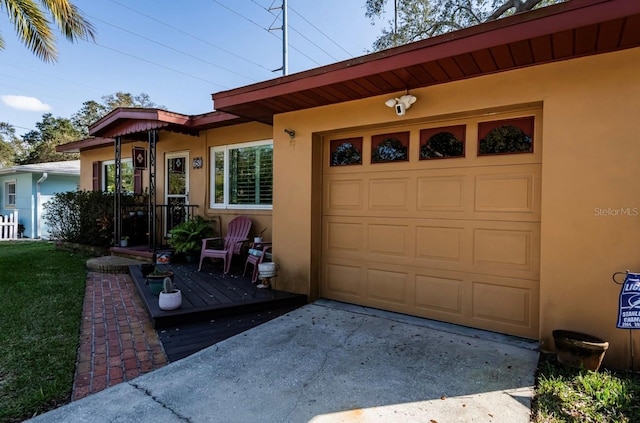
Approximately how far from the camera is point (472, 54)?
112 inches

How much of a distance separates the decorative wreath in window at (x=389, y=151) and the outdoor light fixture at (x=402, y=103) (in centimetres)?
44

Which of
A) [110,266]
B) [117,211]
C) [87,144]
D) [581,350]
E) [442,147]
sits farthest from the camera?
[87,144]

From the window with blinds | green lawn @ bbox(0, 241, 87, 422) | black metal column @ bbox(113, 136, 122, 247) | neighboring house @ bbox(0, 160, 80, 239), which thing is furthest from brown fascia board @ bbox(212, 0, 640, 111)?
the window with blinds

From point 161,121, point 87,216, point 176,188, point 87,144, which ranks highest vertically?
point 87,144

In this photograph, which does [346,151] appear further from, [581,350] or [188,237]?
[188,237]

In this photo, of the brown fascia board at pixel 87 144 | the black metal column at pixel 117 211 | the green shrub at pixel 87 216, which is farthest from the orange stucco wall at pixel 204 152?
the green shrub at pixel 87 216

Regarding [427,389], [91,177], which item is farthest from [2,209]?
[427,389]

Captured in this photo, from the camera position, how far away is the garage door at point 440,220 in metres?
3.28

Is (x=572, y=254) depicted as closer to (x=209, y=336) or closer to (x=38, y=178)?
(x=209, y=336)

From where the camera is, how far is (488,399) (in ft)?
7.47

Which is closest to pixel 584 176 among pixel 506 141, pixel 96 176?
pixel 506 141

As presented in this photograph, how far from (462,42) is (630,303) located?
2.26 metres

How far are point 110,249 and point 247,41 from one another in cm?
1229

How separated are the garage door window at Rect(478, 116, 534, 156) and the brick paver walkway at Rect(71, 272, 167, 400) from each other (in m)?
3.45
